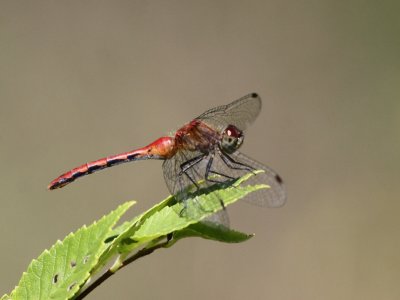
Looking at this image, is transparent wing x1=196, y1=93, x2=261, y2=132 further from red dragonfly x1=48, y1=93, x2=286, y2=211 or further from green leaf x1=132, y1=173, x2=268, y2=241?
green leaf x1=132, y1=173, x2=268, y2=241

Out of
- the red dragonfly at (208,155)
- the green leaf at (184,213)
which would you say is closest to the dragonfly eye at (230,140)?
the red dragonfly at (208,155)

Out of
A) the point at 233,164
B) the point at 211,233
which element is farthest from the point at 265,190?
the point at 211,233

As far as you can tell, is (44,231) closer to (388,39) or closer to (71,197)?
(71,197)

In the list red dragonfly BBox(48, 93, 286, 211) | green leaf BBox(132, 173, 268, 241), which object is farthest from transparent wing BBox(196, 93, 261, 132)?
green leaf BBox(132, 173, 268, 241)

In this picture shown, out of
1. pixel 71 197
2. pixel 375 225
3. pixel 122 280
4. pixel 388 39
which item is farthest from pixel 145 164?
pixel 388 39

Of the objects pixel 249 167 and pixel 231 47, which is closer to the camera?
pixel 249 167

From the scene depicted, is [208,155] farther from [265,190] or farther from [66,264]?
[66,264]
